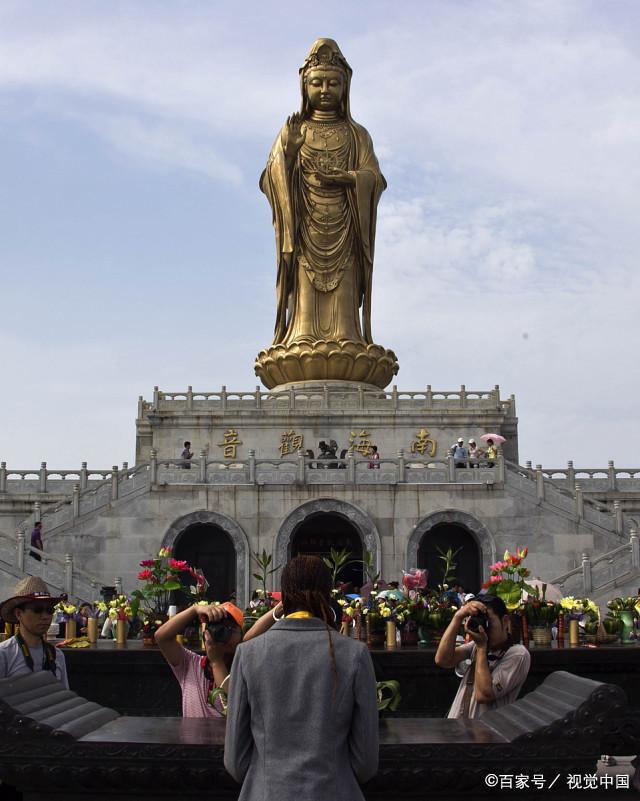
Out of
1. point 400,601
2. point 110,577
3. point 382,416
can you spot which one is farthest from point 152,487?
point 400,601

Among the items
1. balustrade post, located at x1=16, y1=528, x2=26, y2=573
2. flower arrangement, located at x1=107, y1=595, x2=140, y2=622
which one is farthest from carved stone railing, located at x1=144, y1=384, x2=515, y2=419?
flower arrangement, located at x1=107, y1=595, x2=140, y2=622

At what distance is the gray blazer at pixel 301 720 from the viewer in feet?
10.1

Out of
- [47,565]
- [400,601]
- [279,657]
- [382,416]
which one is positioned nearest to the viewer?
[279,657]

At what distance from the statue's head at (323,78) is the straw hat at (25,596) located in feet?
85.0

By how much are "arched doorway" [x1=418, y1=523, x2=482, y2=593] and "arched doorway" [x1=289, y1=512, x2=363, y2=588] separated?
138 centimetres

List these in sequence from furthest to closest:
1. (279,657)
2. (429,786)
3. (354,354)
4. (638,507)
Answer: (354,354)
(638,507)
(429,786)
(279,657)

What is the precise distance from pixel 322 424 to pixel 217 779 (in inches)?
885

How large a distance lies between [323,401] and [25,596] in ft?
70.5

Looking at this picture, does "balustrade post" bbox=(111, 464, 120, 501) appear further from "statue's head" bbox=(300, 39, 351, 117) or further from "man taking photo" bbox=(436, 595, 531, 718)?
"man taking photo" bbox=(436, 595, 531, 718)

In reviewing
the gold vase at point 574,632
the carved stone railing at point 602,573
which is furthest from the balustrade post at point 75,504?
the gold vase at point 574,632

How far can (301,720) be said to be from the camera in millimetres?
3119

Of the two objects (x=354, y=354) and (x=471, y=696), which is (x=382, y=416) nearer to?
(x=354, y=354)

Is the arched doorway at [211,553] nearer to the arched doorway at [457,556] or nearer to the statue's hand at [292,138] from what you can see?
the arched doorway at [457,556]

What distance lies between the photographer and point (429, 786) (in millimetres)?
3559
